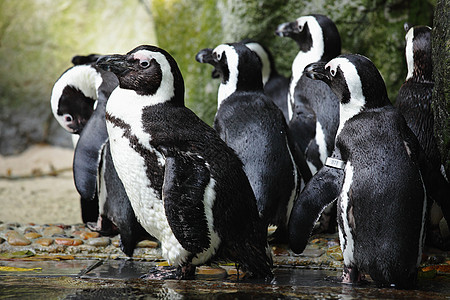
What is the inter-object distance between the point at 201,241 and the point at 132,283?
0.37m

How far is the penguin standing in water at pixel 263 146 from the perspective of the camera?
3768mm

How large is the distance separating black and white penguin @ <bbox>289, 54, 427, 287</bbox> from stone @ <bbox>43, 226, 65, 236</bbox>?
174 cm

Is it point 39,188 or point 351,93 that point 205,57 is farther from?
point 39,188

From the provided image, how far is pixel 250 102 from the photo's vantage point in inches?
156

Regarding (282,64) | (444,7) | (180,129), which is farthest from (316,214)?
(282,64)

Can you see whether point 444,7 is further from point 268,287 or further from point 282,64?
point 282,64

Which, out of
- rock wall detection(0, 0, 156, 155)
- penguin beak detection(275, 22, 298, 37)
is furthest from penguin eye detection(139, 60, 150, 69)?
rock wall detection(0, 0, 156, 155)

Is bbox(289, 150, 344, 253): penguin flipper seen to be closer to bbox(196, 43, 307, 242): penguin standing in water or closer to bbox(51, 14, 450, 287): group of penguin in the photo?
bbox(51, 14, 450, 287): group of penguin

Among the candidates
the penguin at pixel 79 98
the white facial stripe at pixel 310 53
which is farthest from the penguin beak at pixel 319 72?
the penguin at pixel 79 98

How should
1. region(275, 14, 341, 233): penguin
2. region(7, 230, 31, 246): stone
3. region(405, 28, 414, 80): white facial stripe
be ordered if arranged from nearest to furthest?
region(7, 230, 31, 246): stone
region(405, 28, 414, 80): white facial stripe
region(275, 14, 341, 233): penguin

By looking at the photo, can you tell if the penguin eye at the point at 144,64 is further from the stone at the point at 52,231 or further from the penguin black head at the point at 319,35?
the penguin black head at the point at 319,35

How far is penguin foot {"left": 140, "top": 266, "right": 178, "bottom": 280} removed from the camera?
3.04 metres

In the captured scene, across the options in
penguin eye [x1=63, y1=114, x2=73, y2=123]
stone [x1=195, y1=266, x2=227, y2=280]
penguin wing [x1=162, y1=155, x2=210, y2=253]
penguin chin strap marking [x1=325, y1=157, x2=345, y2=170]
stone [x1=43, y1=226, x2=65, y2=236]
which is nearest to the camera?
penguin wing [x1=162, y1=155, x2=210, y2=253]

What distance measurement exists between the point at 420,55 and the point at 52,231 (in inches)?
97.9
